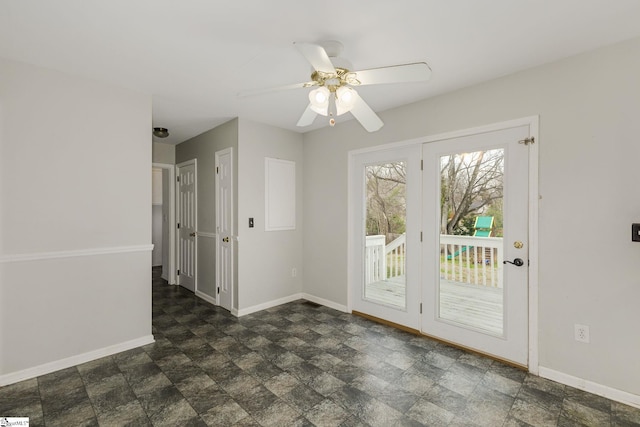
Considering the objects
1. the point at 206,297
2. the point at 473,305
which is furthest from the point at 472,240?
the point at 206,297

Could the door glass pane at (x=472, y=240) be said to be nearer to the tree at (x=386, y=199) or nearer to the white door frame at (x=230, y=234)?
the tree at (x=386, y=199)

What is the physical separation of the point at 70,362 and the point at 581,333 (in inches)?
159

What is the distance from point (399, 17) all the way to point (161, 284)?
5.29 meters

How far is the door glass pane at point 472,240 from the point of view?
266 centimetres

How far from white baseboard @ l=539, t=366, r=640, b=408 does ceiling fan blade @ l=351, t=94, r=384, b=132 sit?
232 centimetres

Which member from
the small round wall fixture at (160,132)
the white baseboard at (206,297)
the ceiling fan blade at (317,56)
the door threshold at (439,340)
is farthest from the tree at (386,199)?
the small round wall fixture at (160,132)

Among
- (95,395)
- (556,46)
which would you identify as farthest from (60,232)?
(556,46)

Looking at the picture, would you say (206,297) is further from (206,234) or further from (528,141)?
(528,141)

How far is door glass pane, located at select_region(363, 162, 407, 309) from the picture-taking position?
10.9ft

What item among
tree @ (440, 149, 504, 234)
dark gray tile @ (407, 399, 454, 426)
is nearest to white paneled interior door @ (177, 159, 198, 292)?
tree @ (440, 149, 504, 234)

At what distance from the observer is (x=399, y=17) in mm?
1809

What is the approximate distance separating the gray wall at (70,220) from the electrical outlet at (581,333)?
3655mm

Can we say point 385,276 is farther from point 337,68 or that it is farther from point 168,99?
point 168,99

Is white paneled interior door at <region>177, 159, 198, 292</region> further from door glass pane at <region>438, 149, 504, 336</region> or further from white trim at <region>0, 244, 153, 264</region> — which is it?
door glass pane at <region>438, 149, 504, 336</region>
